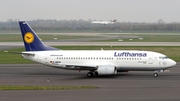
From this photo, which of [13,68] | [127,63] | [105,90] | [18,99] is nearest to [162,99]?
[105,90]

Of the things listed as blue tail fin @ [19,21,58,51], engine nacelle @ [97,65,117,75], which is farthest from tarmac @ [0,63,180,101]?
blue tail fin @ [19,21,58,51]

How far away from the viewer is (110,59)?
4662cm

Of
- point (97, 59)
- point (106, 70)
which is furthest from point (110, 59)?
point (106, 70)

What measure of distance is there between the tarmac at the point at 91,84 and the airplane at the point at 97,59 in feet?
3.51

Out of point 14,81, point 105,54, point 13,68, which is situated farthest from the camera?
point 13,68

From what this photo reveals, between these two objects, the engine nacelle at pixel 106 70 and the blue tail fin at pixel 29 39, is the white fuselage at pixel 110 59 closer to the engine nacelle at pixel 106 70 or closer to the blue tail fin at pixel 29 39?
the blue tail fin at pixel 29 39

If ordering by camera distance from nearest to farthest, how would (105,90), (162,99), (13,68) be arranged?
1. (162,99)
2. (105,90)
3. (13,68)

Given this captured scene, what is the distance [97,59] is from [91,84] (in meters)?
8.64

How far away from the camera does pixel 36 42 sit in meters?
49.4

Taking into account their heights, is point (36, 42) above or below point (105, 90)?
above

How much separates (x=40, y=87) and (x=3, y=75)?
12.4m

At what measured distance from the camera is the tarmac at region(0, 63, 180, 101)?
30.0 metres

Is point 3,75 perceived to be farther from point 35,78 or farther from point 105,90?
point 105,90

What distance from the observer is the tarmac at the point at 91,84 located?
98.3 ft
